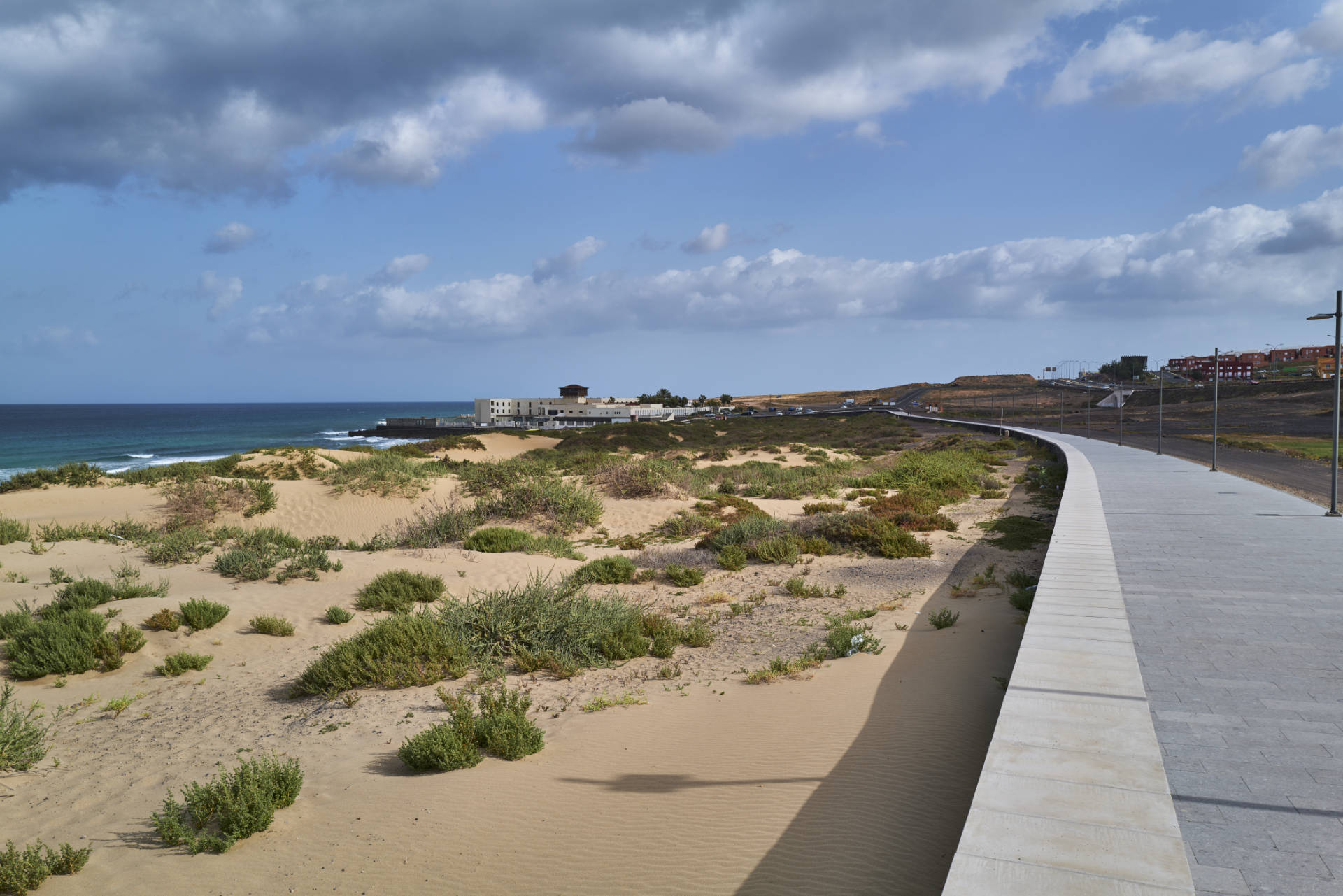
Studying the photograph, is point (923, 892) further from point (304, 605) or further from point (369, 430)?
point (369, 430)

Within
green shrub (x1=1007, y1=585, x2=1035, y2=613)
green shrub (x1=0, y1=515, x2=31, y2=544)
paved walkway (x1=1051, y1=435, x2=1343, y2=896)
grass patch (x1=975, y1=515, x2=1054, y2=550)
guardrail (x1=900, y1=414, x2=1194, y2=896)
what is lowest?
grass patch (x1=975, y1=515, x2=1054, y2=550)

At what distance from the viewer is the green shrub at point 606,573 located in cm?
1311

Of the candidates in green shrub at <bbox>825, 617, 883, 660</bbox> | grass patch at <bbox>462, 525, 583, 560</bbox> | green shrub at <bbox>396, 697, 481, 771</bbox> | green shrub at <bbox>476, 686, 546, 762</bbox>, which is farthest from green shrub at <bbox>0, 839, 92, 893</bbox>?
grass patch at <bbox>462, 525, 583, 560</bbox>

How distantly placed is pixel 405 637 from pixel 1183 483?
2007cm

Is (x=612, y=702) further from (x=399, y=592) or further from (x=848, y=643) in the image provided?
(x=399, y=592)

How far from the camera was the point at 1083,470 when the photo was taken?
2256 cm

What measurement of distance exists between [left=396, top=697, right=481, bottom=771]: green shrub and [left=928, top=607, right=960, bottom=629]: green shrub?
6.22m

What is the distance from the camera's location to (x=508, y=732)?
239 inches

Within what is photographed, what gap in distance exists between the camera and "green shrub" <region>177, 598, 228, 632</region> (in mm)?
9648

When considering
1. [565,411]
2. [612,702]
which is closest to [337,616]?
[612,702]

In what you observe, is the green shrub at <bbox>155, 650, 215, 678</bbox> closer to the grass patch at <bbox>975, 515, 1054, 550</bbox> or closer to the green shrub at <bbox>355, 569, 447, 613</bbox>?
the green shrub at <bbox>355, 569, 447, 613</bbox>

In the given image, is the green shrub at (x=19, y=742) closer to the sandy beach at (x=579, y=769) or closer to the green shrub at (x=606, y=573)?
the sandy beach at (x=579, y=769)

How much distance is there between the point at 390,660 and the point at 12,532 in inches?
507

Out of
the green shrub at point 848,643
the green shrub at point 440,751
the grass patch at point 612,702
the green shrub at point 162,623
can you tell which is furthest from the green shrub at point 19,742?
the green shrub at point 848,643
